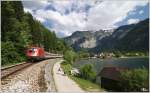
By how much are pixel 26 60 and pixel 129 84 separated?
31466mm

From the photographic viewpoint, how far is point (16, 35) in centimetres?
3806

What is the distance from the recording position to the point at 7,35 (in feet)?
121

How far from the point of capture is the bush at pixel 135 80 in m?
10.6

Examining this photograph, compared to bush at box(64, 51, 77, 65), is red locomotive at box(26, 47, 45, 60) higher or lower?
higher

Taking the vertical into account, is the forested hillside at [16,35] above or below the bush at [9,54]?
above

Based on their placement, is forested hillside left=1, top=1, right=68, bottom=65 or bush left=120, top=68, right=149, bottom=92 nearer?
bush left=120, top=68, right=149, bottom=92

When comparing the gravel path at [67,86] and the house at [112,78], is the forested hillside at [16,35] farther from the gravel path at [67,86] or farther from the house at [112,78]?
the gravel path at [67,86]

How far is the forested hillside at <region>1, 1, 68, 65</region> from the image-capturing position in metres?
35.8

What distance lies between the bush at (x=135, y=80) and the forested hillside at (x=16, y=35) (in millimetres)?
24343

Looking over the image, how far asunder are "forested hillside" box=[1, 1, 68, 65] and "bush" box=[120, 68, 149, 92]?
958 inches

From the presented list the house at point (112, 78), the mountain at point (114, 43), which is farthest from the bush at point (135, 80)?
the mountain at point (114, 43)

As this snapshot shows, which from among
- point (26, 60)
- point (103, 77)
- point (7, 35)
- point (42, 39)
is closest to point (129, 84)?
point (103, 77)

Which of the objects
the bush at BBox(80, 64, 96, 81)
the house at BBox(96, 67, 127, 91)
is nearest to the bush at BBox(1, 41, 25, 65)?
the bush at BBox(80, 64, 96, 81)

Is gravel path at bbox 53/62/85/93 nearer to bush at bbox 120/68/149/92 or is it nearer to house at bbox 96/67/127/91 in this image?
house at bbox 96/67/127/91
